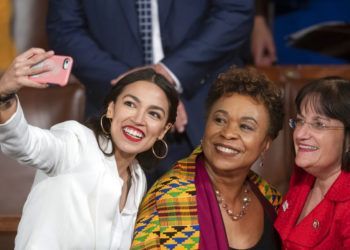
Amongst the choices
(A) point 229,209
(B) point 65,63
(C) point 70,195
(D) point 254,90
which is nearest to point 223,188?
(A) point 229,209

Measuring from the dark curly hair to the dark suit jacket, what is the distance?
1.14ft

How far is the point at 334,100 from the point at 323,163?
0.18m

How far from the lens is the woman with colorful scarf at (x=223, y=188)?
2.19 meters

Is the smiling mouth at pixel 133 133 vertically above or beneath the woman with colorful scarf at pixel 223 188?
above

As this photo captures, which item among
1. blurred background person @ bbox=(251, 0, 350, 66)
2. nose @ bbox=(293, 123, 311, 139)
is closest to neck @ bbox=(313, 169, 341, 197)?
nose @ bbox=(293, 123, 311, 139)

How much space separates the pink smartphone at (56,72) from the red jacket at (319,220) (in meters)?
0.83

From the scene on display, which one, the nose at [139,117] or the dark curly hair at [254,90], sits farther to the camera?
the dark curly hair at [254,90]

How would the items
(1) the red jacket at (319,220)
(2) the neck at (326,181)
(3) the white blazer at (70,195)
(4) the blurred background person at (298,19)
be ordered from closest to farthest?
1. (3) the white blazer at (70,195)
2. (1) the red jacket at (319,220)
3. (2) the neck at (326,181)
4. (4) the blurred background person at (298,19)

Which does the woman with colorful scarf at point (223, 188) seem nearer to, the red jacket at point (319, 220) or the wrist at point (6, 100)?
the red jacket at point (319, 220)

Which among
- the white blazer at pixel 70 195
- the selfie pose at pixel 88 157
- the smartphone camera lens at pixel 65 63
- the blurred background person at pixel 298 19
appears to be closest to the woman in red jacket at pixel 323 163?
the selfie pose at pixel 88 157

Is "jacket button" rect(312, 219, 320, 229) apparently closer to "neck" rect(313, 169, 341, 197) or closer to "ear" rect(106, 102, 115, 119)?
"neck" rect(313, 169, 341, 197)

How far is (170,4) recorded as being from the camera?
274 cm

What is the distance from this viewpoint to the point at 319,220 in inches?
85.4

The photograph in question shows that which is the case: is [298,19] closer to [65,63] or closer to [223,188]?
[223,188]
